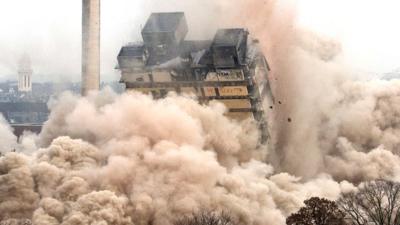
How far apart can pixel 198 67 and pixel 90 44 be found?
8317 millimetres

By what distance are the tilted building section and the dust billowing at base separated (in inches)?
40.5

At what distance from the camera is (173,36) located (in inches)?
1307

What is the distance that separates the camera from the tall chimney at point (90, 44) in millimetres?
37875

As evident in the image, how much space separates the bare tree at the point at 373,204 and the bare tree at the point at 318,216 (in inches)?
39.3

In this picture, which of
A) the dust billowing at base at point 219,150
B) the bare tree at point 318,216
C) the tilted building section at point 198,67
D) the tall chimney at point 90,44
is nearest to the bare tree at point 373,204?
the bare tree at point 318,216

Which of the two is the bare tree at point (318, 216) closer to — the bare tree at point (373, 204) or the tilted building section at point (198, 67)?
the bare tree at point (373, 204)

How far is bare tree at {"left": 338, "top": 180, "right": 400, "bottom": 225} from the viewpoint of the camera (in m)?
25.4

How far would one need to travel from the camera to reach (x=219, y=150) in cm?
3105

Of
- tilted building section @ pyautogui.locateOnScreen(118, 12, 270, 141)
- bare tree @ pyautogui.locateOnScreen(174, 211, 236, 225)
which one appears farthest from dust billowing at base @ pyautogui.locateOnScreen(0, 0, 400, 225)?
tilted building section @ pyautogui.locateOnScreen(118, 12, 270, 141)

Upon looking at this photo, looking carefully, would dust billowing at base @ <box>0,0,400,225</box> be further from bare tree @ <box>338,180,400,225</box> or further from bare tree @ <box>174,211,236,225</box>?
bare tree @ <box>338,180,400,225</box>

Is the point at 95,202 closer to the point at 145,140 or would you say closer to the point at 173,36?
the point at 145,140

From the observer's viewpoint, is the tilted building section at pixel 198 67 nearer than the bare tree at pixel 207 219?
No

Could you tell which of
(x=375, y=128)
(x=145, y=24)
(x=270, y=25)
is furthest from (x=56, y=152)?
(x=375, y=128)

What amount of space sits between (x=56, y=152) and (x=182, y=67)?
7993 mm
